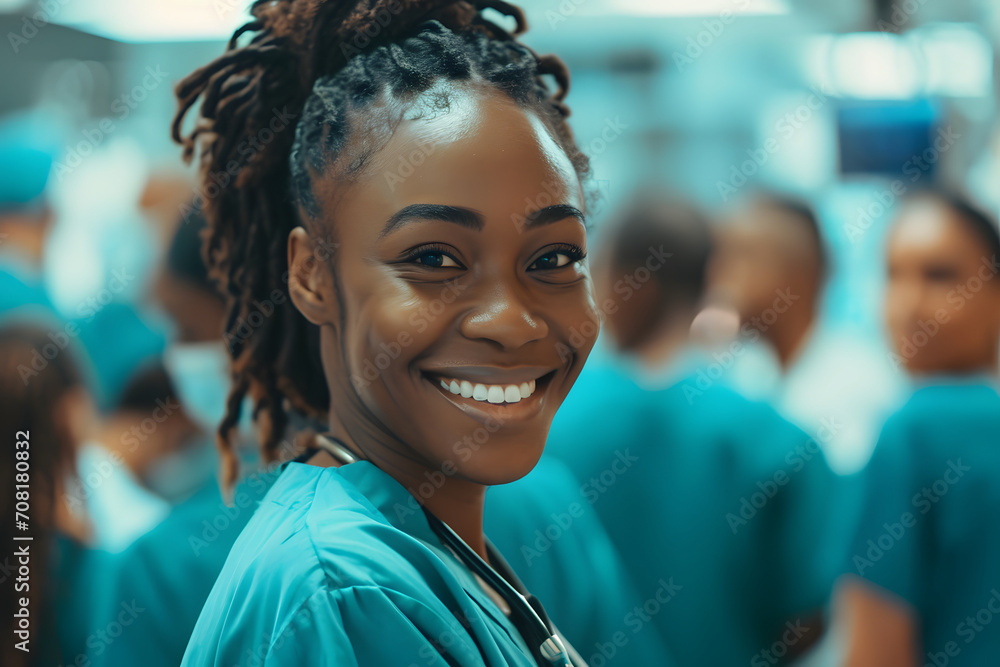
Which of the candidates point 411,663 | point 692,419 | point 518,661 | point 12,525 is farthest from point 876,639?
point 12,525

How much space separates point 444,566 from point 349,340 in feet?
0.62

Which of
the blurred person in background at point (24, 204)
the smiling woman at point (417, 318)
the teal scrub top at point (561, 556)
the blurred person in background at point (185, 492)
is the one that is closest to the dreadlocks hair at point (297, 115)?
the smiling woman at point (417, 318)

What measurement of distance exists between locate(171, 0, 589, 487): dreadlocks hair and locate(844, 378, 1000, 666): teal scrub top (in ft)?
2.82

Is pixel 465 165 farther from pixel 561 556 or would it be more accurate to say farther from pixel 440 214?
pixel 561 556

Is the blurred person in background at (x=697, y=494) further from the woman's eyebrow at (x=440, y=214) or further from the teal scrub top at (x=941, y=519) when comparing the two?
the woman's eyebrow at (x=440, y=214)

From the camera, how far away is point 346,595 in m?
0.56

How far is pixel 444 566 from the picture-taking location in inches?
24.7

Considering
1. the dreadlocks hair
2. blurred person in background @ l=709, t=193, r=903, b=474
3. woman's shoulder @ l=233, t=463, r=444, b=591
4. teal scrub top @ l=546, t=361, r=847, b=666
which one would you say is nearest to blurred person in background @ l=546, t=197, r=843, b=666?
teal scrub top @ l=546, t=361, r=847, b=666

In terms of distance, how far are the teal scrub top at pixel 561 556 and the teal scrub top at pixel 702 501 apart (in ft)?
0.49

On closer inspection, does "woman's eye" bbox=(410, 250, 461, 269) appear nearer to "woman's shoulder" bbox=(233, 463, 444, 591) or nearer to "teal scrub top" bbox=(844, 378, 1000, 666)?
"woman's shoulder" bbox=(233, 463, 444, 591)

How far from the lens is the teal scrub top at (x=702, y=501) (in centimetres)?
138

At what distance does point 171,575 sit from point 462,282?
2.04ft

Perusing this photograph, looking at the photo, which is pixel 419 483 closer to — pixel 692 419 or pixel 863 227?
pixel 692 419

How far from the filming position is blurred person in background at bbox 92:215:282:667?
1.05m
